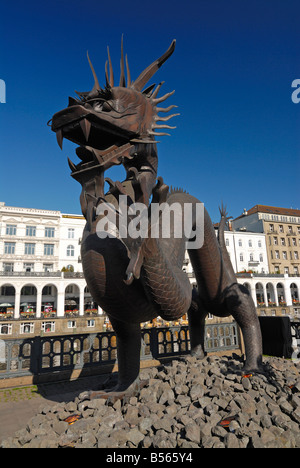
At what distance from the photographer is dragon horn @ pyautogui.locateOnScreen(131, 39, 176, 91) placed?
12.2 feet

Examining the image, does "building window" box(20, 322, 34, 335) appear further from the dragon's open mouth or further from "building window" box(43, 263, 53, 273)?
the dragon's open mouth

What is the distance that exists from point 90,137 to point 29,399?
14.9 ft

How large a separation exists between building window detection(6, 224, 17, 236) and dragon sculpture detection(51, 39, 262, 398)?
1304 inches

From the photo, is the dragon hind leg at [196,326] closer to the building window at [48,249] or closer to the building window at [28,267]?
the building window at [28,267]

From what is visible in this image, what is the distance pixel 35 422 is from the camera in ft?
10.9

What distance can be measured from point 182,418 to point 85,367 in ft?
13.3

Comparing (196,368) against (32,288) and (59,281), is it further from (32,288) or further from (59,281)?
(32,288)

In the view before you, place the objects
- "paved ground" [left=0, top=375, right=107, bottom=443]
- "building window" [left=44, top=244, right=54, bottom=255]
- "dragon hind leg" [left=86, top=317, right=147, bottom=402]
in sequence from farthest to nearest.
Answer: "building window" [left=44, top=244, right=54, bottom=255], "dragon hind leg" [left=86, top=317, right=147, bottom=402], "paved ground" [left=0, top=375, right=107, bottom=443]

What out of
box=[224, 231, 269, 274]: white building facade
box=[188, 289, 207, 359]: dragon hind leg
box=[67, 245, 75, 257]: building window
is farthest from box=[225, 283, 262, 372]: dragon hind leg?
box=[224, 231, 269, 274]: white building facade

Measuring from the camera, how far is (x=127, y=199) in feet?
9.53

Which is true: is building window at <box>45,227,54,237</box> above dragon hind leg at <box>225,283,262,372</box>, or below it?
above

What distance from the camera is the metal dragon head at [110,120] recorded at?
2.87 m

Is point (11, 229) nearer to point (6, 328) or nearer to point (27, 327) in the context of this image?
point (6, 328)

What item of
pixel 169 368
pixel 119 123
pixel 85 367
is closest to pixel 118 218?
pixel 119 123
